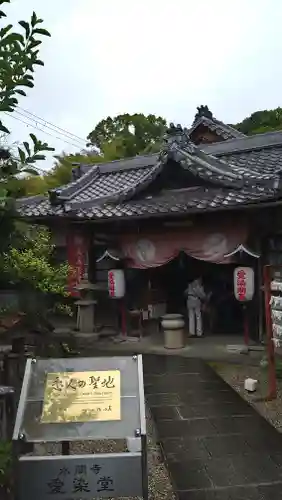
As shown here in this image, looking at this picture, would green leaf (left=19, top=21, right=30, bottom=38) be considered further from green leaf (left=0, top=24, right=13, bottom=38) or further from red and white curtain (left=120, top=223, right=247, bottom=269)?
red and white curtain (left=120, top=223, right=247, bottom=269)

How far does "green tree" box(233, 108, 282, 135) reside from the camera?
42.1 metres

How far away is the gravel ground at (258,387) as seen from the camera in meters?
7.38

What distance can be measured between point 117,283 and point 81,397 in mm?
9065

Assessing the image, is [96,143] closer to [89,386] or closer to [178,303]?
[178,303]

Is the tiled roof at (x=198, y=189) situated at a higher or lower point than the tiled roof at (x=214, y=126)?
lower

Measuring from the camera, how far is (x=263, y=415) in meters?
7.39

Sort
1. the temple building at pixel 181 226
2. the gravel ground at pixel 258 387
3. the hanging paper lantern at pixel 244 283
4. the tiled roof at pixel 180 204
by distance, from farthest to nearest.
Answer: the temple building at pixel 181 226 < the hanging paper lantern at pixel 244 283 < the tiled roof at pixel 180 204 < the gravel ground at pixel 258 387

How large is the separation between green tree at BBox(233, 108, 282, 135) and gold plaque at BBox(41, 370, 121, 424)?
131 feet

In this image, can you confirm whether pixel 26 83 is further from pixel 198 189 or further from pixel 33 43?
pixel 198 189

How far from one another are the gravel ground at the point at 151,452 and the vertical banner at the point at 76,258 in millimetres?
7688

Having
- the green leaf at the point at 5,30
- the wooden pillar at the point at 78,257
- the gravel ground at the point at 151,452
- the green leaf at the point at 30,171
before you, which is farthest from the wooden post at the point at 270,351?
the wooden pillar at the point at 78,257

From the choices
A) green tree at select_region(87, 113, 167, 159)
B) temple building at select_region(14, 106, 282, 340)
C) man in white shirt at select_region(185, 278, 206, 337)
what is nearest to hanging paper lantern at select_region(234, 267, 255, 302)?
temple building at select_region(14, 106, 282, 340)

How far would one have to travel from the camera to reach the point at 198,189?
510 inches

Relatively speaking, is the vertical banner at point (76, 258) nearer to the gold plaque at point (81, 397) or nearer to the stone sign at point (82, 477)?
the gold plaque at point (81, 397)
